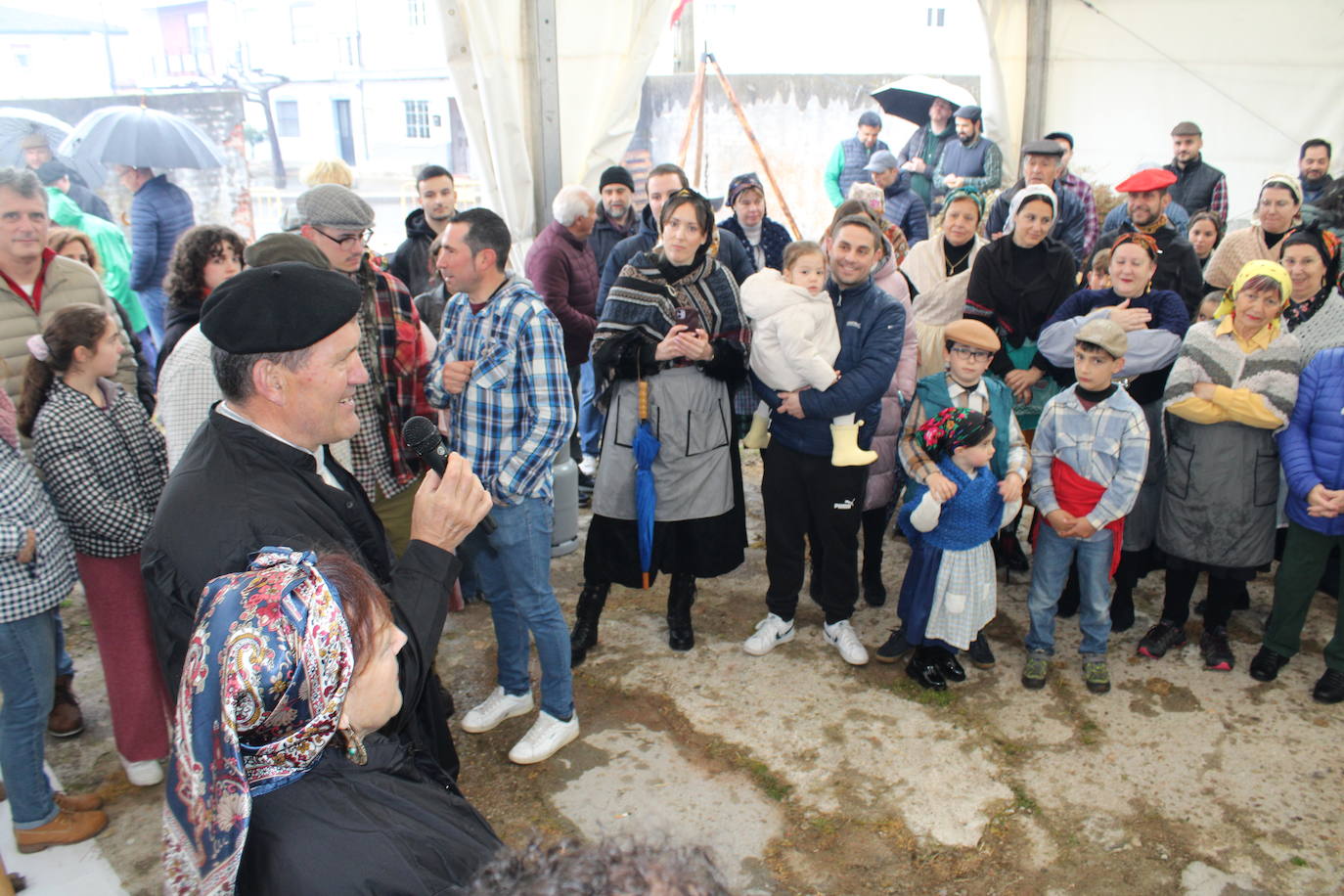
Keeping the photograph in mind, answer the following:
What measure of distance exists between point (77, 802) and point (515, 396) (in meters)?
1.95

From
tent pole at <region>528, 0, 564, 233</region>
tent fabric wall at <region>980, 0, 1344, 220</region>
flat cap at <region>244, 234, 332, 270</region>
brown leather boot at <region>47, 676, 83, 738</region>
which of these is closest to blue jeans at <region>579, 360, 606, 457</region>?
tent pole at <region>528, 0, 564, 233</region>

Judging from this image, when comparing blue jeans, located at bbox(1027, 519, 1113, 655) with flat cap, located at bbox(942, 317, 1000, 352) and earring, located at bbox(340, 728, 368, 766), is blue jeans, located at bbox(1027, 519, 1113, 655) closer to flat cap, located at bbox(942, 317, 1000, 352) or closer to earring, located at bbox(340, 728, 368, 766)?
flat cap, located at bbox(942, 317, 1000, 352)

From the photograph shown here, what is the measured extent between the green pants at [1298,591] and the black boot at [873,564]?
1629 millimetres

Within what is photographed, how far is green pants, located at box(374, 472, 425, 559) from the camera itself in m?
3.51

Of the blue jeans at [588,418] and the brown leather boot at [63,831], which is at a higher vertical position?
the blue jeans at [588,418]

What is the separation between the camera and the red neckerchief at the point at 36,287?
3381 millimetres

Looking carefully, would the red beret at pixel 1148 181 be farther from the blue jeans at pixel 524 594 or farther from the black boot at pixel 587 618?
the blue jeans at pixel 524 594

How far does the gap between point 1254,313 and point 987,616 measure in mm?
1611

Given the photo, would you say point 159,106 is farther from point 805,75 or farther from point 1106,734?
point 1106,734

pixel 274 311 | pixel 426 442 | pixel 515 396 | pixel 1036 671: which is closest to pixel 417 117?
pixel 515 396

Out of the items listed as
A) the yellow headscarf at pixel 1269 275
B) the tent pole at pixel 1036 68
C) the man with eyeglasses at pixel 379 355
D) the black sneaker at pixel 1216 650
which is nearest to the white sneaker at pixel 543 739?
the man with eyeglasses at pixel 379 355

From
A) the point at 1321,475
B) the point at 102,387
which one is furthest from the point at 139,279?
the point at 1321,475

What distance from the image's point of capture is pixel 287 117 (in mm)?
23484

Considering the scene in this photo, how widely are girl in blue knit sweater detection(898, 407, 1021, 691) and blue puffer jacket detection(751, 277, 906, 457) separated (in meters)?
0.30
